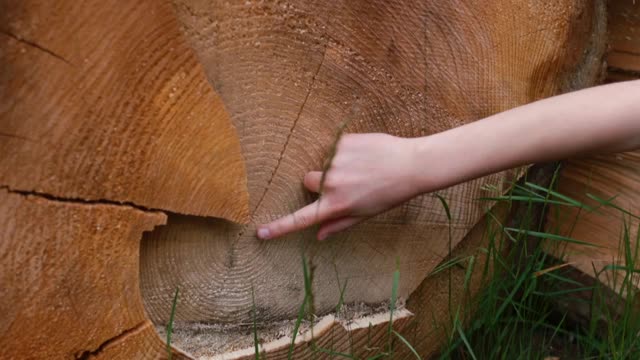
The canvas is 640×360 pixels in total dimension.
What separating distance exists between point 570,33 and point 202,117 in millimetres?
872

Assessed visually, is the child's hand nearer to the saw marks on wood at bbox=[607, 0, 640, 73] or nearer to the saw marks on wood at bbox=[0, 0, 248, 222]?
the saw marks on wood at bbox=[0, 0, 248, 222]

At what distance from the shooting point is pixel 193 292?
1449mm

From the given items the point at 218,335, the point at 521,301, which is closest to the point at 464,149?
the point at 521,301

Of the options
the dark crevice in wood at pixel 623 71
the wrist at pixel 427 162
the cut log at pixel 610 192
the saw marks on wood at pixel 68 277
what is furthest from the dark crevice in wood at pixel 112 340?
the dark crevice in wood at pixel 623 71

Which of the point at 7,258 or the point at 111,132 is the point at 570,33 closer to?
the point at 111,132

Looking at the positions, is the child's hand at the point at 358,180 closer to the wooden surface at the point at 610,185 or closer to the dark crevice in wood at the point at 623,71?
the wooden surface at the point at 610,185

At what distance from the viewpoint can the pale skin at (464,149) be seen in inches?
57.7

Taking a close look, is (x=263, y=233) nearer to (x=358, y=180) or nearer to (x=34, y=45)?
(x=358, y=180)

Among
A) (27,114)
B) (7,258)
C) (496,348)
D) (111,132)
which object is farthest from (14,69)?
(496,348)

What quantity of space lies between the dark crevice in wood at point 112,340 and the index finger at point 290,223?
266 millimetres

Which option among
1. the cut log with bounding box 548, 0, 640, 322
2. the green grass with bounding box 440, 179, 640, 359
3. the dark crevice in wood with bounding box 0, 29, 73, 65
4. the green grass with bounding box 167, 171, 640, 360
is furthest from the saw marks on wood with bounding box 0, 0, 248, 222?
the cut log with bounding box 548, 0, 640, 322

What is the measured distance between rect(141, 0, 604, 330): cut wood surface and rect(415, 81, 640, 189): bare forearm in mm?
139

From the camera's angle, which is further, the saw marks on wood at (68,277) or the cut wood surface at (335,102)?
the cut wood surface at (335,102)

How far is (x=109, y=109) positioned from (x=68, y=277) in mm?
263
